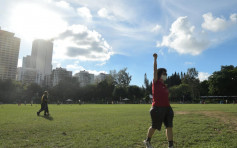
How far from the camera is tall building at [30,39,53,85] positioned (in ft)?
515

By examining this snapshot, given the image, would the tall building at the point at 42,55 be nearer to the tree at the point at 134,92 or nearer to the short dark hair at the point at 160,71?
the tree at the point at 134,92

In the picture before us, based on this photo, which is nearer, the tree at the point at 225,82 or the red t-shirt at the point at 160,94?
the red t-shirt at the point at 160,94

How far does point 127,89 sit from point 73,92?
28.2m

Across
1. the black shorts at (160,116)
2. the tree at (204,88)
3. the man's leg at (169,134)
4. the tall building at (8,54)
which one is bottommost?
the man's leg at (169,134)

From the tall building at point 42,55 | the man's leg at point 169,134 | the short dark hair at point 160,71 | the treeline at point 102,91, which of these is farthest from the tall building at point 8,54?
the man's leg at point 169,134

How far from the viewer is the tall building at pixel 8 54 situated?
370 ft

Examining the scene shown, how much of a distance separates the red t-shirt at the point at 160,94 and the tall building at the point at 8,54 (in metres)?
126

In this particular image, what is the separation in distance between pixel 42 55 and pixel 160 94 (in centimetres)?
16567

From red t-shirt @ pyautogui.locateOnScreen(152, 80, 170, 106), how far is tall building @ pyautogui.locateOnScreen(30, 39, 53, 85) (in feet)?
533

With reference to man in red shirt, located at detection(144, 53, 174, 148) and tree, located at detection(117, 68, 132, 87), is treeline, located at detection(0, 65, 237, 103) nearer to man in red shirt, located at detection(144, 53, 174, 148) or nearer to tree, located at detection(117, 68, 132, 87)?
tree, located at detection(117, 68, 132, 87)

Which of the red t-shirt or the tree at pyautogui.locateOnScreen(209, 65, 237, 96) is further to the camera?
the tree at pyautogui.locateOnScreen(209, 65, 237, 96)

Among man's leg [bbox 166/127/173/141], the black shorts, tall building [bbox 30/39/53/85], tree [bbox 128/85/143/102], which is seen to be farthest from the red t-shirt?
tall building [bbox 30/39/53/85]

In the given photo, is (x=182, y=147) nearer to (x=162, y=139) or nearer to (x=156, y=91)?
(x=162, y=139)

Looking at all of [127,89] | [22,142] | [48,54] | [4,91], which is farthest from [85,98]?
[22,142]
